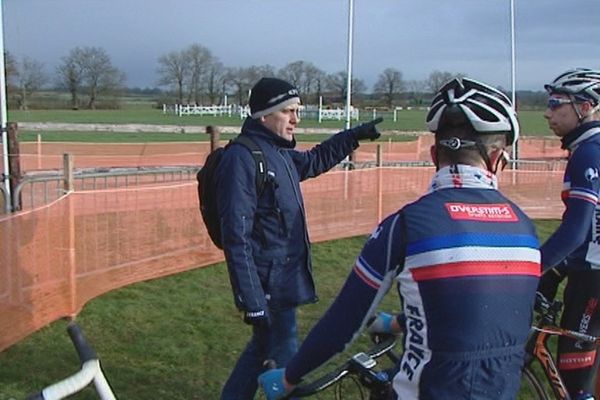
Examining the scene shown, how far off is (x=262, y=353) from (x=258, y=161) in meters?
1.03

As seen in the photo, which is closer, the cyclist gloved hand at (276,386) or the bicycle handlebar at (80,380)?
the bicycle handlebar at (80,380)

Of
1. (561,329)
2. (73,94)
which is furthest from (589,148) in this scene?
(73,94)

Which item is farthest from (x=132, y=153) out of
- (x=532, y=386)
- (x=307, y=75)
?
(x=307, y=75)

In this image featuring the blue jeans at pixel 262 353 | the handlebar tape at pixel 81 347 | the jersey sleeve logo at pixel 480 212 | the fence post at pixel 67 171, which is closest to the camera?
the handlebar tape at pixel 81 347

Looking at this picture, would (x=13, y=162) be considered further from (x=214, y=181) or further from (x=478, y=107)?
(x=478, y=107)

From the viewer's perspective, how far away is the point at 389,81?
88188 millimetres

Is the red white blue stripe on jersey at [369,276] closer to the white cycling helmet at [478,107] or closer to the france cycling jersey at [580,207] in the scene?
the white cycling helmet at [478,107]

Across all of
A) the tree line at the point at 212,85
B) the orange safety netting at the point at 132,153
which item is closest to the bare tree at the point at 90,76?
the tree line at the point at 212,85

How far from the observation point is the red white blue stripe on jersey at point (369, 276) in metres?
1.94

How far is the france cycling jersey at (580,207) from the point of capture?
127 inches

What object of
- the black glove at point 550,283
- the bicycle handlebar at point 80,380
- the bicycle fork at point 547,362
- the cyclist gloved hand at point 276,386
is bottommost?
the bicycle fork at point 547,362

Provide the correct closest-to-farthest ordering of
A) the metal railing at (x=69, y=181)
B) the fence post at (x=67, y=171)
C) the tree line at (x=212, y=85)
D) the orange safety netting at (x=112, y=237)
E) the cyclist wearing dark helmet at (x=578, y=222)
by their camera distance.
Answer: the cyclist wearing dark helmet at (x=578, y=222) → the orange safety netting at (x=112, y=237) → the fence post at (x=67, y=171) → the metal railing at (x=69, y=181) → the tree line at (x=212, y=85)

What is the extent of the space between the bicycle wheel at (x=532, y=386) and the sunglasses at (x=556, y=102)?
1.43 meters

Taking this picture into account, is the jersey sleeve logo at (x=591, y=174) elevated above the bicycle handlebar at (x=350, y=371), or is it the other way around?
the jersey sleeve logo at (x=591, y=174)
